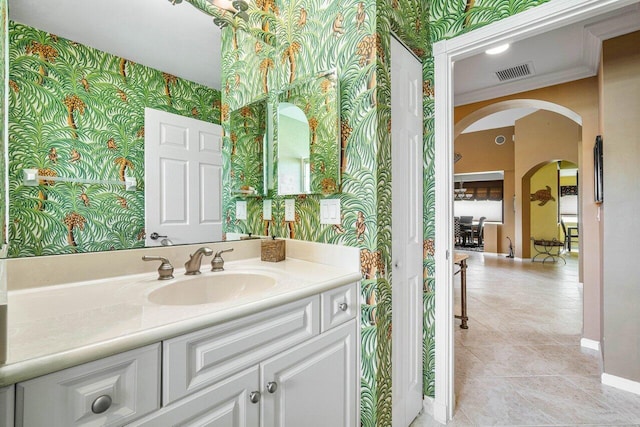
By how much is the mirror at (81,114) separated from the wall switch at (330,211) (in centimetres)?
82

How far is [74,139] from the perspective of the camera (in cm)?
105

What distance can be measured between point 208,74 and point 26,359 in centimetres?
135

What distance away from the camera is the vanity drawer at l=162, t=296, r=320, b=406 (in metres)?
0.73

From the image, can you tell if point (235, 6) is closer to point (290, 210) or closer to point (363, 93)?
point (363, 93)

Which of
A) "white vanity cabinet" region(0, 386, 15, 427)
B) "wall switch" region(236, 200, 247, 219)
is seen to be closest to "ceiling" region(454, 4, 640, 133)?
"wall switch" region(236, 200, 247, 219)

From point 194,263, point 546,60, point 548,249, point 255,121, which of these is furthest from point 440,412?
point 548,249

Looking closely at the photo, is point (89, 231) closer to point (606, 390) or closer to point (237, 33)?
point (237, 33)

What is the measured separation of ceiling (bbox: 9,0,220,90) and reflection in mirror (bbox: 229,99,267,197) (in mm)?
228

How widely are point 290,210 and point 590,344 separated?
115 inches

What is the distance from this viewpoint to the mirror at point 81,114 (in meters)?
0.96

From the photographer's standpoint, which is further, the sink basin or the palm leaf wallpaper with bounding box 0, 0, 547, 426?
the sink basin

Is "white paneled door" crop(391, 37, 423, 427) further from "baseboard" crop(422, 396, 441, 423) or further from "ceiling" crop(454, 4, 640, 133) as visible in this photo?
"ceiling" crop(454, 4, 640, 133)

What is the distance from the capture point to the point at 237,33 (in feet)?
5.30

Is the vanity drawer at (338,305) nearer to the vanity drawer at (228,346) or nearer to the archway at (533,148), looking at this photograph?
the vanity drawer at (228,346)
